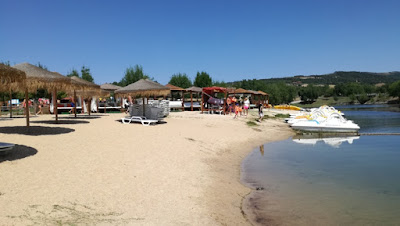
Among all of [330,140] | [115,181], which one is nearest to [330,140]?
[330,140]

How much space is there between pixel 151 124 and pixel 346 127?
12.5m

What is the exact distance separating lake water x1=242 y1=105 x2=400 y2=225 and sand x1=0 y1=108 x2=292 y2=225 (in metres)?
0.59

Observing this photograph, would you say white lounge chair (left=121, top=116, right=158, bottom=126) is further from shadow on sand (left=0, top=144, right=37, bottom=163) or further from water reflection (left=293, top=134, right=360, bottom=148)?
water reflection (left=293, top=134, right=360, bottom=148)

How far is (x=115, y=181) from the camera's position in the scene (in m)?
6.40

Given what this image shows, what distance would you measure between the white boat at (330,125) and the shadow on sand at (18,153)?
54.2ft

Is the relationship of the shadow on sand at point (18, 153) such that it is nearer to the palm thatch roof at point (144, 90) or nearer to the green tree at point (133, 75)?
the palm thatch roof at point (144, 90)

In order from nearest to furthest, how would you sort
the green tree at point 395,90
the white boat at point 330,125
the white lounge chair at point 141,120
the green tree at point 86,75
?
the white lounge chair at point 141,120
the white boat at point 330,125
the green tree at point 86,75
the green tree at point 395,90

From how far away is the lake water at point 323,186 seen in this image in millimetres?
5609

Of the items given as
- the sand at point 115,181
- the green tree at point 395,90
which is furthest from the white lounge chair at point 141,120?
the green tree at point 395,90

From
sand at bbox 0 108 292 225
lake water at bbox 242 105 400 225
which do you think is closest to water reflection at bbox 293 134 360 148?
lake water at bbox 242 105 400 225

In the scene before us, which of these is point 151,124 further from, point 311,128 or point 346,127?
point 346,127

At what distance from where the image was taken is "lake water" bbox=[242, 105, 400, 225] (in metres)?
5.61

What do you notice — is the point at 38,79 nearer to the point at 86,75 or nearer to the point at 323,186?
the point at 323,186

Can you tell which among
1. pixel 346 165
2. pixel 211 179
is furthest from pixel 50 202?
pixel 346 165
